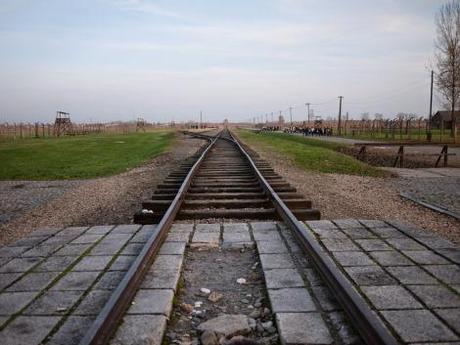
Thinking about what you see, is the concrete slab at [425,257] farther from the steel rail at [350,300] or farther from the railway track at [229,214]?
the steel rail at [350,300]

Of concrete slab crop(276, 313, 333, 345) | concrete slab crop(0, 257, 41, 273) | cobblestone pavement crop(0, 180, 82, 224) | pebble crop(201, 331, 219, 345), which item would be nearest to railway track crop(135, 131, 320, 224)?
concrete slab crop(0, 257, 41, 273)

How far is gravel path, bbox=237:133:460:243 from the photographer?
6691mm

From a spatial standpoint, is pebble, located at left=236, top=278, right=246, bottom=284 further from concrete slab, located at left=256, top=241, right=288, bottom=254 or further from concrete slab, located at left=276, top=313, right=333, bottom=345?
concrete slab, located at left=276, top=313, right=333, bottom=345

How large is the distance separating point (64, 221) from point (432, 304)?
5519mm

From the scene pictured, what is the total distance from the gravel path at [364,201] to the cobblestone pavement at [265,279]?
1014mm

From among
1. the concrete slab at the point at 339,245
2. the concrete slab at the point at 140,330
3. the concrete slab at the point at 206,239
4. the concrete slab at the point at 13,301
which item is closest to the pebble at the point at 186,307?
Result: the concrete slab at the point at 140,330

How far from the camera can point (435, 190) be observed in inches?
399

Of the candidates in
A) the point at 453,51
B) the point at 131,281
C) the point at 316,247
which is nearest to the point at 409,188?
the point at 316,247

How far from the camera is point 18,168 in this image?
15.8m

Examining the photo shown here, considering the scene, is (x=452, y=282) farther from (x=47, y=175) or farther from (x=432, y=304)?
(x=47, y=175)

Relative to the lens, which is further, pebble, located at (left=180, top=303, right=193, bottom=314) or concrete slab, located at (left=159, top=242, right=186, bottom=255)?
concrete slab, located at (left=159, top=242, right=186, bottom=255)

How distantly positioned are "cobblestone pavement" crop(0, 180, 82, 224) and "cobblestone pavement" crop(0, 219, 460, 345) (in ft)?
9.52

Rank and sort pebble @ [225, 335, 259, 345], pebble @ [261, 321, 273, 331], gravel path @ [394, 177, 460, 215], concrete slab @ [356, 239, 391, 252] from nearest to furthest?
pebble @ [225, 335, 259, 345]
pebble @ [261, 321, 273, 331]
concrete slab @ [356, 239, 391, 252]
gravel path @ [394, 177, 460, 215]

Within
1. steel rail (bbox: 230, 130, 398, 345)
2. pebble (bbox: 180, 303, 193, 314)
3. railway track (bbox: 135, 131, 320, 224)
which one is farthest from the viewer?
railway track (bbox: 135, 131, 320, 224)
